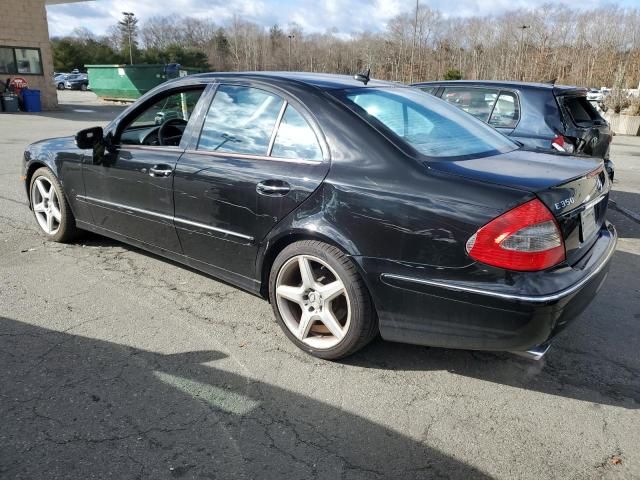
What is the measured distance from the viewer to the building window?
74.0ft

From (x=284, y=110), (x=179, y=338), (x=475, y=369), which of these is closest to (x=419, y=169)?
(x=284, y=110)

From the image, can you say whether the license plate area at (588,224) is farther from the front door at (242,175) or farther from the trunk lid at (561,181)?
the front door at (242,175)

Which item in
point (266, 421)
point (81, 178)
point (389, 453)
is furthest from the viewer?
point (81, 178)

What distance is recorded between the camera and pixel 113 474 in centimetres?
216

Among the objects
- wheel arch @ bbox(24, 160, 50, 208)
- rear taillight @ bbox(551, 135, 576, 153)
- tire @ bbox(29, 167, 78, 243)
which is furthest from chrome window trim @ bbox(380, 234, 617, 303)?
wheel arch @ bbox(24, 160, 50, 208)

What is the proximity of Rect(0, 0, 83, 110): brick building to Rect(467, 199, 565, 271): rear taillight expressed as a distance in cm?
2578

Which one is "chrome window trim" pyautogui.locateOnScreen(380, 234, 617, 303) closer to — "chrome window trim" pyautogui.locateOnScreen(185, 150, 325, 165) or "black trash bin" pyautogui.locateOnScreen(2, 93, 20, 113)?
"chrome window trim" pyautogui.locateOnScreen(185, 150, 325, 165)

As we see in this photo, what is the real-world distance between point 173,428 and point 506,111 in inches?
203

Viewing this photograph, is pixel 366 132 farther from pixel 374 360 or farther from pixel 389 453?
pixel 389 453

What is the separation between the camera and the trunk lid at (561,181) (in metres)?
2.50

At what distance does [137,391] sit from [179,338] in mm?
593

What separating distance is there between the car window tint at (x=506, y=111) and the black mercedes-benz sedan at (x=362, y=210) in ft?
8.04

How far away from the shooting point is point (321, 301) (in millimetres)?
3020

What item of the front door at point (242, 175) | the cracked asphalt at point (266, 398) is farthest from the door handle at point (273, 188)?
the cracked asphalt at point (266, 398)
